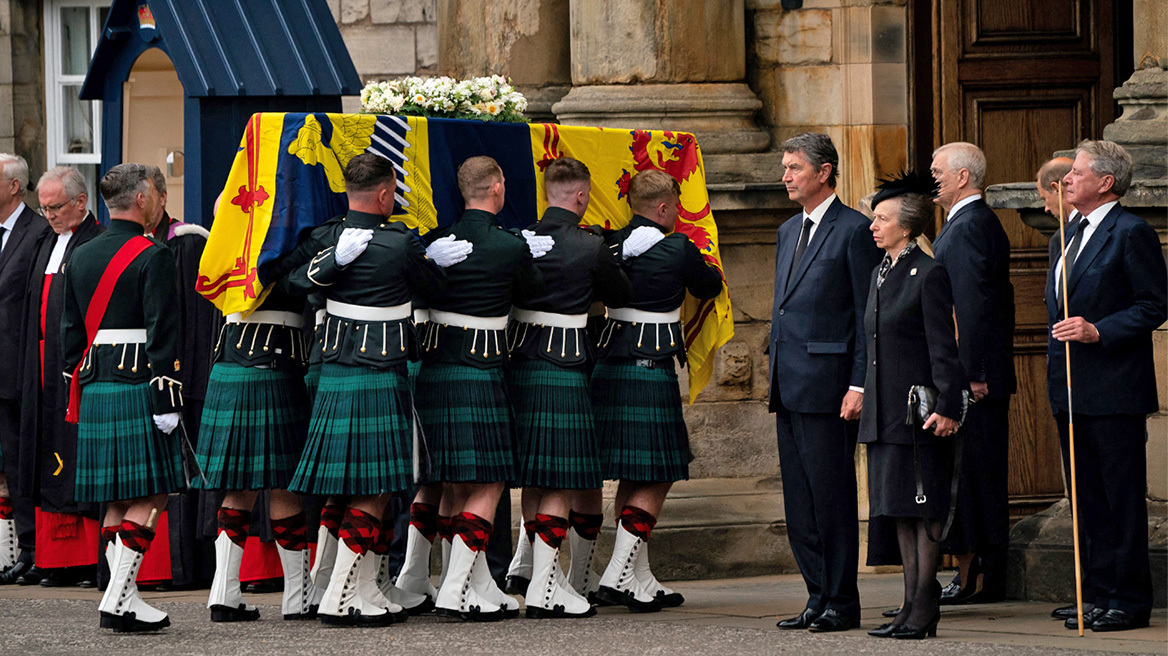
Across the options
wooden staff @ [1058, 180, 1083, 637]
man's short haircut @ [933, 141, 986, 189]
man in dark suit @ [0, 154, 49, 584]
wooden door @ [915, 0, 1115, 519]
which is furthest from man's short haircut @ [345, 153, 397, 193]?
wooden door @ [915, 0, 1115, 519]

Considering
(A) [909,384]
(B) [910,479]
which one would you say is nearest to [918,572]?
(B) [910,479]

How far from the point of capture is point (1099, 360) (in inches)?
284

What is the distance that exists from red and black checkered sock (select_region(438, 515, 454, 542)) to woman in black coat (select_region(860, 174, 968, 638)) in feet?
5.63

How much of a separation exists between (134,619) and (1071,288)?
383 centimetres

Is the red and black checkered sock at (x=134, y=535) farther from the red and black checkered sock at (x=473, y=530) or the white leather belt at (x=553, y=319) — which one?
the white leather belt at (x=553, y=319)

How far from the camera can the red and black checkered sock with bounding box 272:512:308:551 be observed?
7504mm

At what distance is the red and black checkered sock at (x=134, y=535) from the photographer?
726 cm

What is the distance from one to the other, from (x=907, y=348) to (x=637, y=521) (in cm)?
160

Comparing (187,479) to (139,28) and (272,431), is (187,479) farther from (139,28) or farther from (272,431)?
(139,28)

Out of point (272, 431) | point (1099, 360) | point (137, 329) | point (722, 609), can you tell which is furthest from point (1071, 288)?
point (137, 329)

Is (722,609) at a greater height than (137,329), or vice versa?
(137,329)

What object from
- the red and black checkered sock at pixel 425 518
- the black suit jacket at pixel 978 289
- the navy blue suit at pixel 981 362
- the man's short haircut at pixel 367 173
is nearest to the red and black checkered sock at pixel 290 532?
the red and black checkered sock at pixel 425 518

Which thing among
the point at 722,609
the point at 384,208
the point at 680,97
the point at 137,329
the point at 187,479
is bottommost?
the point at 722,609

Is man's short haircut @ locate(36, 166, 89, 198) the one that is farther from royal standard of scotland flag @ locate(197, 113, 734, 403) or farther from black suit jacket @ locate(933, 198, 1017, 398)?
black suit jacket @ locate(933, 198, 1017, 398)
